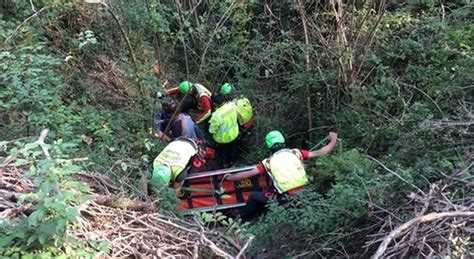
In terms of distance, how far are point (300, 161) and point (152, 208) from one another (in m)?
2.33

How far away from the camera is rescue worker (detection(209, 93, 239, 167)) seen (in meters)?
8.30

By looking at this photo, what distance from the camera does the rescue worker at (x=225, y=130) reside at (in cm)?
830

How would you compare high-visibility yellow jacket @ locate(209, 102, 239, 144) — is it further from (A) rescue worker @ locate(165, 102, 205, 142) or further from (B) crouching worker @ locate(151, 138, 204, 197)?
(B) crouching worker @ locate(151, 138, 204, 197)

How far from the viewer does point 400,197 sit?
4.46m

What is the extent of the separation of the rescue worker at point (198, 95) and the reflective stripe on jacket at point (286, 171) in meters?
2.64

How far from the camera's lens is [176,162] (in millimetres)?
6809

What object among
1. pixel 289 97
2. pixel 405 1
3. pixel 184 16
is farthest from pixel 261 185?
pixel 405 1

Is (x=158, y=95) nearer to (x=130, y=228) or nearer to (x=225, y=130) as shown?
(x=225, y=130)

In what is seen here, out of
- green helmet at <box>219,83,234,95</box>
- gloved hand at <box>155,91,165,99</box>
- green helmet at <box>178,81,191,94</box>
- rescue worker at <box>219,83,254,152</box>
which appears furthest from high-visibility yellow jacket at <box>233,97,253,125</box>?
gloved hand at <box>155,91,165,99</box>

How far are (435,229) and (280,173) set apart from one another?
2.90 m

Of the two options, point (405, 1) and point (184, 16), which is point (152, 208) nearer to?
point (184, 16)

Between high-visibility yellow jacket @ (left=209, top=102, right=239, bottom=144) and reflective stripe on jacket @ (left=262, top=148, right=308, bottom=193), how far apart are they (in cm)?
187

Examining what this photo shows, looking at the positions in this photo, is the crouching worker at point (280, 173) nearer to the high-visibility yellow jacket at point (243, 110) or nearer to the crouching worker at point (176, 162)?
the crouching worker at point (176, 162)

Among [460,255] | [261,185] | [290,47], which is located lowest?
[261,185]
